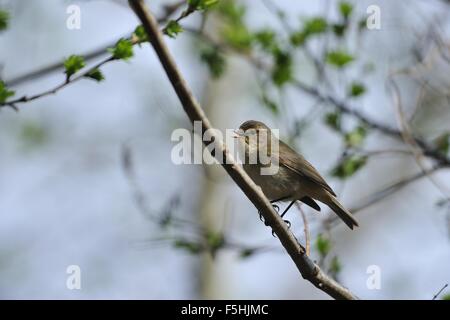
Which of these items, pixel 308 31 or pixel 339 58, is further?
pixel 308 31

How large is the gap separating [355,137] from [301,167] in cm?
132

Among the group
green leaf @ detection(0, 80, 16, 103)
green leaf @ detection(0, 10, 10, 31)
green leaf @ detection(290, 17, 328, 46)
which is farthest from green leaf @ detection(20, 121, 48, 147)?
green leaf @ detection(0, 80, 16, 103)

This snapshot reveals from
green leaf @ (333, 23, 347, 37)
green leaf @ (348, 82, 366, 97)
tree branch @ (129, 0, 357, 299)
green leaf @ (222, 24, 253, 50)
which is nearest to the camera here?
tree branch @ (129, 0, 357, 299)

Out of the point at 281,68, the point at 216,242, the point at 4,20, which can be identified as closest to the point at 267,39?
the point at 281,68

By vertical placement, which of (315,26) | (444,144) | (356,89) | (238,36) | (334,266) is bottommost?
A: (334,266)

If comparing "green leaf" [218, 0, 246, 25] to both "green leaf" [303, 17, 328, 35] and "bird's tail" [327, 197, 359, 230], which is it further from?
"bird's tail" [327, 197, 359, 230]

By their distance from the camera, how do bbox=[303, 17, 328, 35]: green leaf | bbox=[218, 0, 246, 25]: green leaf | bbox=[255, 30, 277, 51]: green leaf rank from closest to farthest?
bbox=[303, 17, 328, 35]: green leaf
bbox=[255, 30, 277, 51]: green leaf
bbox=[218, 0, 246, 25]: green leaf

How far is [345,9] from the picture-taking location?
25.4 ft

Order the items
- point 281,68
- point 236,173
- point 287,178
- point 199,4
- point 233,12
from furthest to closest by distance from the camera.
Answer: point 233,12 → point 281,68 → point 287,178 → point 199,4 → point 236,173

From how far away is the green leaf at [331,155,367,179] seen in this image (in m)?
7.38

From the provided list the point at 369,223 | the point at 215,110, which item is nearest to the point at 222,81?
the point at 215,110

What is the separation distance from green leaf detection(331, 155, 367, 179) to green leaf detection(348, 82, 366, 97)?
2.50ft

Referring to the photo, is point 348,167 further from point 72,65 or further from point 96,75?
point 72,65
